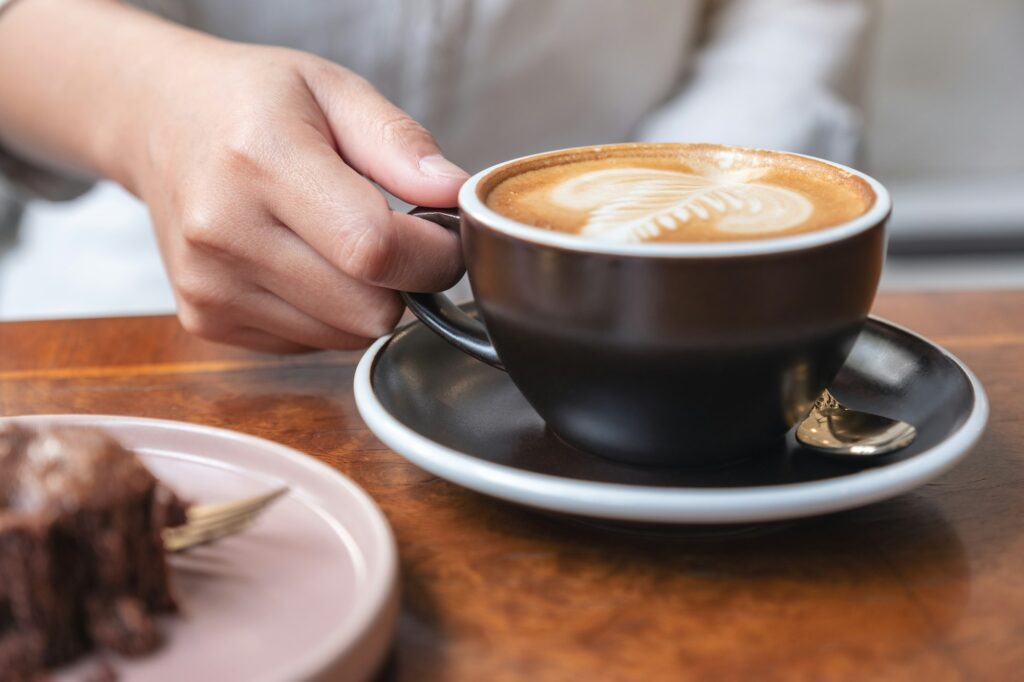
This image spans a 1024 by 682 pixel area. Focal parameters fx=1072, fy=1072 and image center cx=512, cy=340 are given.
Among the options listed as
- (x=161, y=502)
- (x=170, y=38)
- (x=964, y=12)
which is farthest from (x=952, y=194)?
(x=161, y=502)

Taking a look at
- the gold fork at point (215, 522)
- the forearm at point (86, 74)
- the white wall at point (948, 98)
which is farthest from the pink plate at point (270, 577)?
the white wall at point (948, 98)

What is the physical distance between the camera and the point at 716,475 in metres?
0.56

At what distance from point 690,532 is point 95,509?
0.27m

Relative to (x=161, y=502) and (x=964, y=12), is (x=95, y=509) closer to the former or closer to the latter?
(x=161, y=502)

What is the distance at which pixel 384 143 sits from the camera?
0.73m

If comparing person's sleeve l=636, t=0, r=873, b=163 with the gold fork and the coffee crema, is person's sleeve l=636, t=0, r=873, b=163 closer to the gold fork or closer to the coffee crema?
the coffee crema

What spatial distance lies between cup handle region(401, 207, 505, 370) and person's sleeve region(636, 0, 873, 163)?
0.76 m

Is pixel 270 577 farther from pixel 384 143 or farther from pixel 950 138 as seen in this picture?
pixel 950 138

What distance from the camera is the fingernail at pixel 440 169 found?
696 mm

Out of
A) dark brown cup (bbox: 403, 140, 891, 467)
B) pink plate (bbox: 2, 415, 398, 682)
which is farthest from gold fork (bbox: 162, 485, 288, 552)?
dark brown cup (bbox: 403, 140, 891, 467)

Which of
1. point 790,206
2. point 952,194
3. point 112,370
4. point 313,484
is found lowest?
point 952,194

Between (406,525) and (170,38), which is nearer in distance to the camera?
(406,525)

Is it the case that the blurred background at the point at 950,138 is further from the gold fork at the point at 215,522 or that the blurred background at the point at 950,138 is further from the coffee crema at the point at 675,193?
the gold fork at the point at 215,522

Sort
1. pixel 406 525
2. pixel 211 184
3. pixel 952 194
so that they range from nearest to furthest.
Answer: pixel 406 525
pixel 211 184
pixel 952 194
